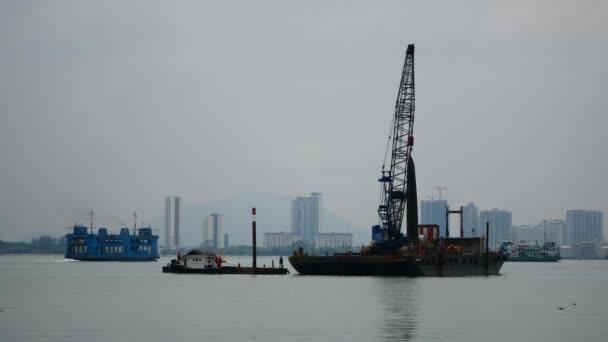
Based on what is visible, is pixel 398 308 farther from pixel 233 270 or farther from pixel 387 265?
pixel 233 270

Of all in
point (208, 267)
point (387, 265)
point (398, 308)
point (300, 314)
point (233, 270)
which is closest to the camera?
point (300, 314)

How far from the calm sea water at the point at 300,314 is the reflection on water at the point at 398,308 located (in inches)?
3.5

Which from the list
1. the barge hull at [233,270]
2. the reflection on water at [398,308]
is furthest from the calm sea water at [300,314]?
the barge hull at [233,270]

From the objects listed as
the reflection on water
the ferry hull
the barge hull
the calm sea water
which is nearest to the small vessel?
the barge hull

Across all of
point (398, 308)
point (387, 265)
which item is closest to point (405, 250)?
point (387, 265)

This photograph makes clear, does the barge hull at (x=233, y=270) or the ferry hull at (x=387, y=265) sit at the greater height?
the ferry hull at (x=387, y=265)

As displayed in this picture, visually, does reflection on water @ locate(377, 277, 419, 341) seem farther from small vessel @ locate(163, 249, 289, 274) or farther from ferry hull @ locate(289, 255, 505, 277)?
small vessel @ locate(163, 249, 289, 274)

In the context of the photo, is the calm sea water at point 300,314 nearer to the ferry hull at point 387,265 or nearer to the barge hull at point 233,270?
the ferry hull at point 387,265

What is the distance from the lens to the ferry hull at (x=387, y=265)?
459ft

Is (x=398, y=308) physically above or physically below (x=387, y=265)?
below

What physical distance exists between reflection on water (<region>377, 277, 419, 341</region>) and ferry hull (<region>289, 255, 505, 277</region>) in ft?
39.9

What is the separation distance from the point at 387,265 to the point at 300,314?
230ft

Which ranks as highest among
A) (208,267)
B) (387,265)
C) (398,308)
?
(387,265)

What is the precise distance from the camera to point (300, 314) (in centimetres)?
7138
